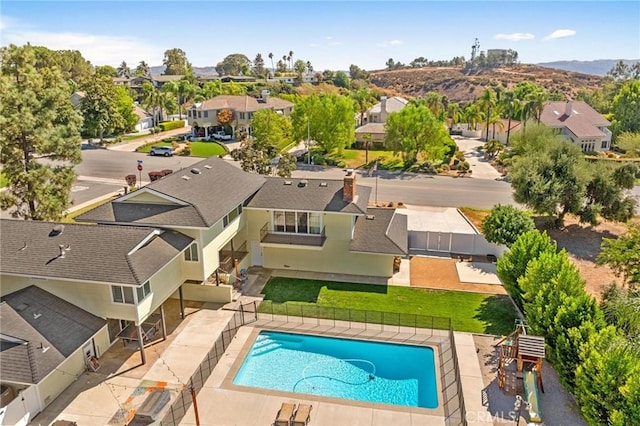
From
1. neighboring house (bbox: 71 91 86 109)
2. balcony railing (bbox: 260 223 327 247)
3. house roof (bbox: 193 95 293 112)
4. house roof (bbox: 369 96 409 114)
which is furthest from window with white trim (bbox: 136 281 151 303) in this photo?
house roof (bbox: 369 96 409 114)

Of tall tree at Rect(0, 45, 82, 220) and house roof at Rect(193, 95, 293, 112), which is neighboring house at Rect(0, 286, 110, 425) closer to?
tall tree at Rect(0, 45, 82, 220)

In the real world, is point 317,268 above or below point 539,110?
below

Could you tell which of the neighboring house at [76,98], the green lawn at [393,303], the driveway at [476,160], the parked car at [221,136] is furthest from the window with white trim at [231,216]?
the neighboring house at [76,98]

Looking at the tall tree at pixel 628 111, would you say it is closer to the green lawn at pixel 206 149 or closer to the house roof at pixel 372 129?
the house roof at pixel 372 129

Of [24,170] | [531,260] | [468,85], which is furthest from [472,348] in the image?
[468,85]

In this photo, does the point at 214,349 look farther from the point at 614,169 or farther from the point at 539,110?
the point at 539,110
